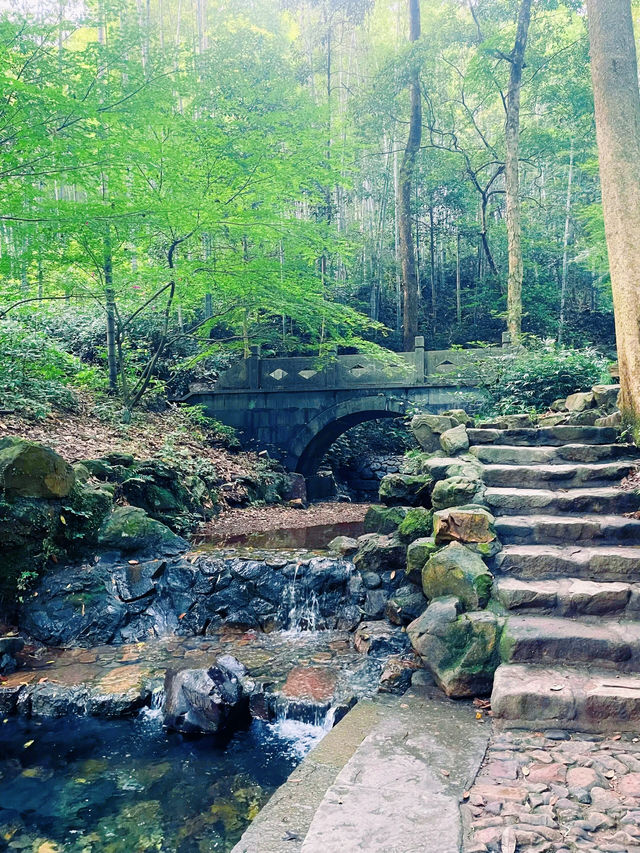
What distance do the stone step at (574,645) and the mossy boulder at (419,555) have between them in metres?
1.04

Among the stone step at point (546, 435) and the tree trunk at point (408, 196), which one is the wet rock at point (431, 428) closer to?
the stone step at point (546, 435)

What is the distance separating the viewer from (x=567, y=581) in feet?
13.4

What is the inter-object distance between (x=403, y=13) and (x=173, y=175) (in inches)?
754

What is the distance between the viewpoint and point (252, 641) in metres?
6.04

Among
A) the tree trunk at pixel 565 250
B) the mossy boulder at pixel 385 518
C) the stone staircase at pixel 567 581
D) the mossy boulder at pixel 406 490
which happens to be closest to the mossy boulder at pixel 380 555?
the mossy boulder at pixel 385 518

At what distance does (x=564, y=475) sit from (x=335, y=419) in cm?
981

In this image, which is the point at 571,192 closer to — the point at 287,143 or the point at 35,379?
the point at 287,143

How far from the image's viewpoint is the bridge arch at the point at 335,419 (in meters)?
14.4

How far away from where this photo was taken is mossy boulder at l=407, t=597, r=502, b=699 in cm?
351

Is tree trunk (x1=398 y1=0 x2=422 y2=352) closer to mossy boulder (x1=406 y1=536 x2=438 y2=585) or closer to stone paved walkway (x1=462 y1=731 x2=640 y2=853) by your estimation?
mossy boulder (x1=406 y1=536 x2=438 y2=585)

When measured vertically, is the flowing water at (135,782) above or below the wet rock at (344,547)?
→ below

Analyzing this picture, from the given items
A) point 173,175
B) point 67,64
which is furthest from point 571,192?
point 67,64

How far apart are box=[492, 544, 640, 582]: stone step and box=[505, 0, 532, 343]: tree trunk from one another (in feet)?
34.3

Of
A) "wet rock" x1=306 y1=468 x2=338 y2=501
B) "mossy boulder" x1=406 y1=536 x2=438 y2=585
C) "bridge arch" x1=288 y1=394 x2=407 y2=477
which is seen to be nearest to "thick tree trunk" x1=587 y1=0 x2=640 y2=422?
"mossy boulder" x1=406 y1=536 x2=438 y2=585
